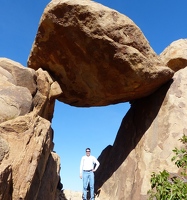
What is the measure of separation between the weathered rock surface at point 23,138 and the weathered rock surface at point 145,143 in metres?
3.03

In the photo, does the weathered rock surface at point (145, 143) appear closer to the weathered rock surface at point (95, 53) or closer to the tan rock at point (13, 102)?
the weathered rock surface at point (95, 53)

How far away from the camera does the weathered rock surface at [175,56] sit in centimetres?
1364

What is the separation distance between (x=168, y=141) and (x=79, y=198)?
200 inches

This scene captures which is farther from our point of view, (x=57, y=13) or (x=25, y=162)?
(x=57, y=13)

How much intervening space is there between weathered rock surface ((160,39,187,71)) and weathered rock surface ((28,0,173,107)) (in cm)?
251

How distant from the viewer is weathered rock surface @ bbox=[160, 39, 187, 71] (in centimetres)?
1364

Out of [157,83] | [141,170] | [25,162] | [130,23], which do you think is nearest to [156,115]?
[157,83]

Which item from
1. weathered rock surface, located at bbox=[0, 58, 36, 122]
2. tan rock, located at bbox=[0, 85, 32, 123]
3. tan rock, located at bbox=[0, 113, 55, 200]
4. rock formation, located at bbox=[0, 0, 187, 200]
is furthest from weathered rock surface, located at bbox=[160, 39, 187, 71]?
tan rock, located at bbox=[0, 113, 55, 200]

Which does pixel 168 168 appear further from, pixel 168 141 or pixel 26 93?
pixel 26 93

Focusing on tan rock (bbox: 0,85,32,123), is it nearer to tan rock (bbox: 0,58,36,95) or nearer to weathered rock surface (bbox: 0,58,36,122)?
weathered rock surface (bbox: 0,58,36,122)

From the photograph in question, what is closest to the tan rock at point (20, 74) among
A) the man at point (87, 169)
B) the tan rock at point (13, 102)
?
the tan rock at point (13, 102)

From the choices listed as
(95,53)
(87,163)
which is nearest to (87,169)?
(87,163)

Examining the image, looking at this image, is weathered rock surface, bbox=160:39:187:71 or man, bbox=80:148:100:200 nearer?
man, bbox=80:148:100:200

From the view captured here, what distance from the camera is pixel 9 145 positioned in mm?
6125
